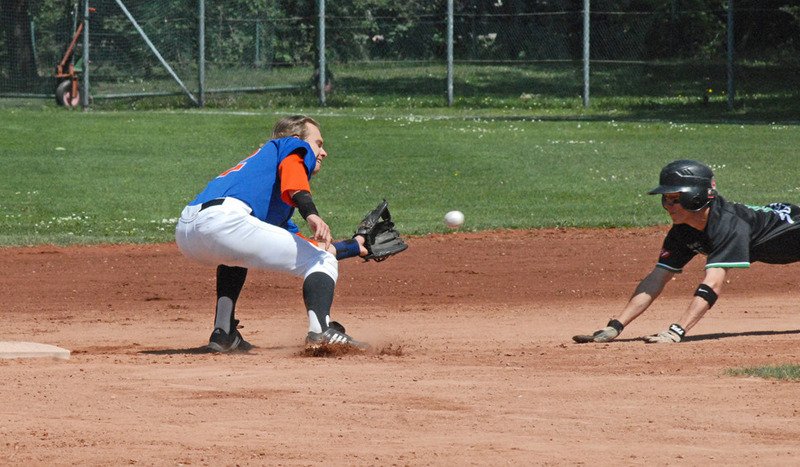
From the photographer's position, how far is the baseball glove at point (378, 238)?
6.59 m

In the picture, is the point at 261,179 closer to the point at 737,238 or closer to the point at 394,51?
the point at 737,238

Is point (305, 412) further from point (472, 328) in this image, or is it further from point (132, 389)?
point (472, 328)

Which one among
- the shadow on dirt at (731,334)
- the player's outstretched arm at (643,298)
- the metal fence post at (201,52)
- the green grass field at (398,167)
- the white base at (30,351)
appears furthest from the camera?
the metal fence post at (201,52)

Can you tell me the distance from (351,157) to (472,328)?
394 inches

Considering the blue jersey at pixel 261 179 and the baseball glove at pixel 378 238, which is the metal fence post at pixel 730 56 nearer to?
the baseball glove at pixel 378 238

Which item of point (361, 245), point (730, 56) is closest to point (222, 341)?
point (361, 245)

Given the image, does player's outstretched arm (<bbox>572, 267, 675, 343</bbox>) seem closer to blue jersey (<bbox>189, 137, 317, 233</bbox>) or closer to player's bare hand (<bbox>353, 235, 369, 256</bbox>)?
player's bare hand (<bbox>353, 235, 369, 256</bbox>)

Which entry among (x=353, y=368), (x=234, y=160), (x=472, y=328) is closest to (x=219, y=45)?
(x=234, y=160)

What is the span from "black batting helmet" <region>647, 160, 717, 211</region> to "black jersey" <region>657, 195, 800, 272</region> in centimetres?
14

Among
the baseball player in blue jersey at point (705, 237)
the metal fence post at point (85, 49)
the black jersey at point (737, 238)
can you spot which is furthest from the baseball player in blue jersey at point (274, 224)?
the metal fence post at point (85, 49)

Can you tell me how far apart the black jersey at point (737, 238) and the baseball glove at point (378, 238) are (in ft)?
6.13

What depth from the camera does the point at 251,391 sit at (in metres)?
5.06

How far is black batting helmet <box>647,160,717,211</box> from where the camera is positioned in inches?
257

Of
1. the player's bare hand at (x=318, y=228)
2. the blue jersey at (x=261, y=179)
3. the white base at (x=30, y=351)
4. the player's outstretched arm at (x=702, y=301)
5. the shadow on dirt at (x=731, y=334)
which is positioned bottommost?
the shadow on dirt at (x=731, y=334)
